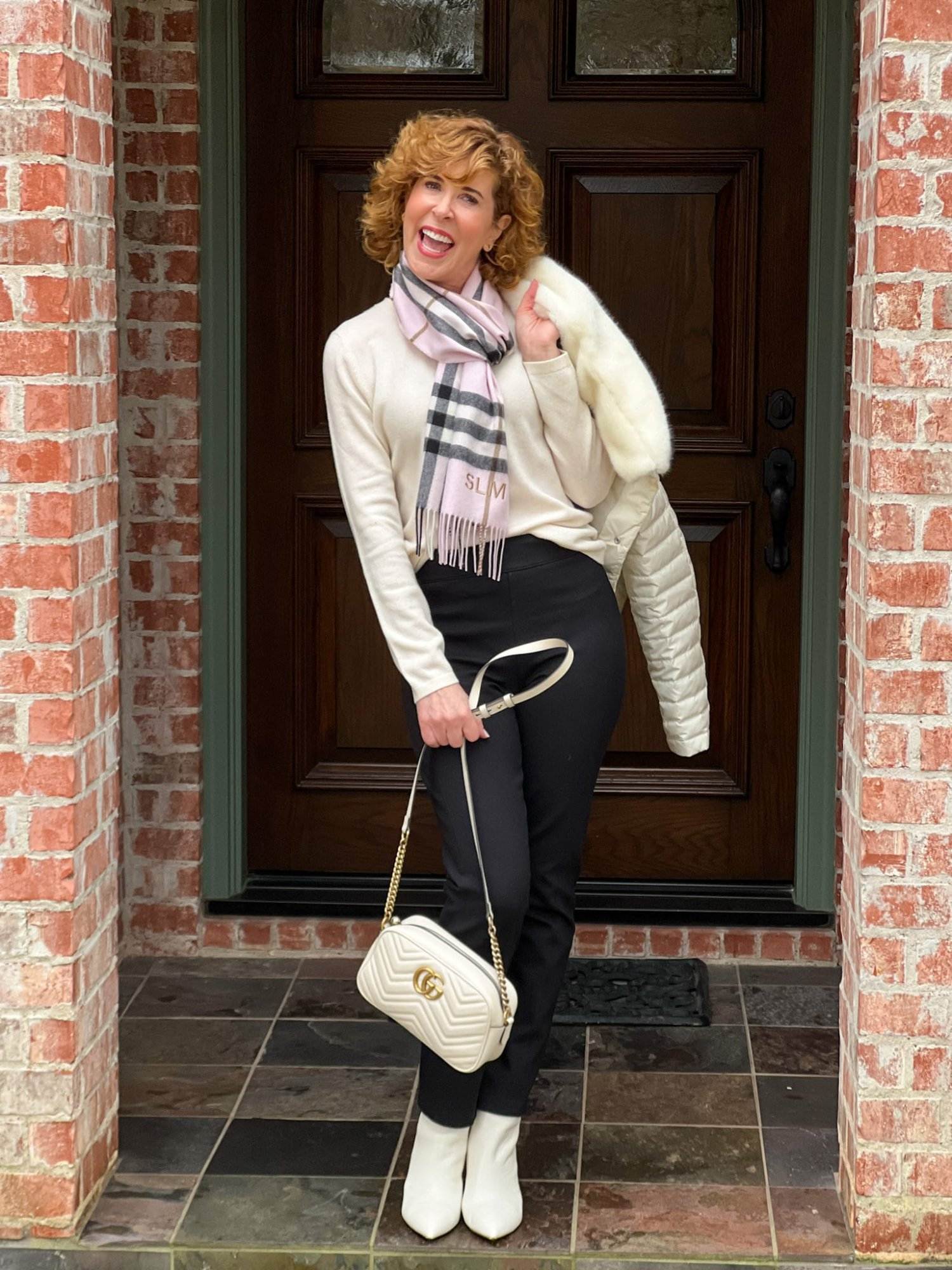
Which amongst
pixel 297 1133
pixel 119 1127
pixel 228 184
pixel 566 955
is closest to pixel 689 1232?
pixel 566 955

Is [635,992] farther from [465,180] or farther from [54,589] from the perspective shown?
[465,180]

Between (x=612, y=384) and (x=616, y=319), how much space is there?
1.41 m

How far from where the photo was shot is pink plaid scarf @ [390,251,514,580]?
2994 mm

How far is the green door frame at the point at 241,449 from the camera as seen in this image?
427cm

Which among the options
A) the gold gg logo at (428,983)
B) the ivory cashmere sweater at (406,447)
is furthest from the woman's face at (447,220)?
the gold gg logo at (428,983)

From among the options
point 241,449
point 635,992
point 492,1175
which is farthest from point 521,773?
point 241,449

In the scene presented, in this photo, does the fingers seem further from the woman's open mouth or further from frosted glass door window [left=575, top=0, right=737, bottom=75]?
frosted glass door window [left=575, top=0, right=737, bottom=75]

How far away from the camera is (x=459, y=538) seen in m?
3.07

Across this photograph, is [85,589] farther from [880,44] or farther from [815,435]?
[815,435]

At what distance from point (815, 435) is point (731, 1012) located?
4.51ft

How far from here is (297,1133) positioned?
3.57 m

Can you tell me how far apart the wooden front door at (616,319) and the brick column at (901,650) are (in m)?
1.25

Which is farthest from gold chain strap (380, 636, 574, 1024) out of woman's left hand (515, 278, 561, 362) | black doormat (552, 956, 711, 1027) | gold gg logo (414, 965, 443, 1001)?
black doormat (552, 956, 711, 1027)

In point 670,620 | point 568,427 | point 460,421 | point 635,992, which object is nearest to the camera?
point 460,421
